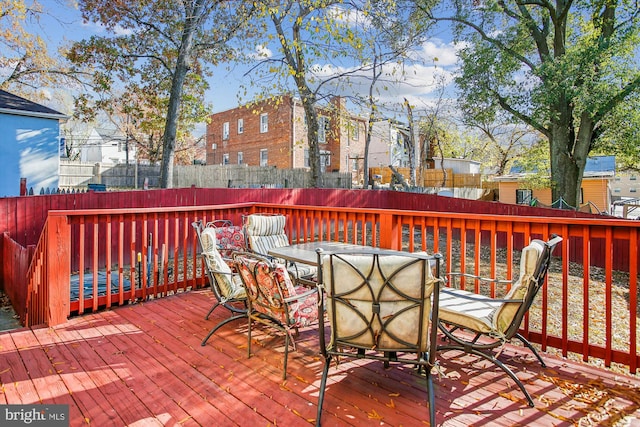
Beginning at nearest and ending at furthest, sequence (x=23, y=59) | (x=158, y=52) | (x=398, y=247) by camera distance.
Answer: (x=398, y=247)
(x=158, y=52)
(x=23, y=59)

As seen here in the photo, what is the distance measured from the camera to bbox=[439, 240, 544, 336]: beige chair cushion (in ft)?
7.51

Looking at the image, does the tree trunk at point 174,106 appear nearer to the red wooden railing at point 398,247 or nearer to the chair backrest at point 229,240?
the red wooden railing at point 398,247

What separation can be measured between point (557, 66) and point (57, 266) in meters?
11.7

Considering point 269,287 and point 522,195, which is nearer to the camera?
point 269,287

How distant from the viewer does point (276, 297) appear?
260cm

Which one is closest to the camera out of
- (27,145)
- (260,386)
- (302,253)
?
(260,386)

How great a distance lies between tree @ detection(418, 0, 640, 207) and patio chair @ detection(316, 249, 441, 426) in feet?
34.0

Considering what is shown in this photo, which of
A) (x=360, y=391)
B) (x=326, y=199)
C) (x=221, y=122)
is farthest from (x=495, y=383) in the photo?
(x=221, y=122)

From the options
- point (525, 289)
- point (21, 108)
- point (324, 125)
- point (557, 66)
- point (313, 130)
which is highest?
point (557, 66)

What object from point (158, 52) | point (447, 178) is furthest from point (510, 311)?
point (447, 178)

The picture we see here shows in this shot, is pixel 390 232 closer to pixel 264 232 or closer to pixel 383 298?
pixel 264 232

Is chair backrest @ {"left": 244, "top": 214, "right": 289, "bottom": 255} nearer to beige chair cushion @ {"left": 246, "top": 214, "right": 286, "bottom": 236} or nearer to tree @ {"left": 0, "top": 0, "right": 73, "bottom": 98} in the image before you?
beige chair cushion @ {"left": 246, "top": 214, "right": 286, "bottom": 236}

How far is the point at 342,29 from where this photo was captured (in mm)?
7719

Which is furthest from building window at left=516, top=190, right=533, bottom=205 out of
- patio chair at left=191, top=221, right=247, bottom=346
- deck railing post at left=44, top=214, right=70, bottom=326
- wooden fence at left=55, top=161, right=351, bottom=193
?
deck railing post at left=44, top=214, right=70, bottom=326
